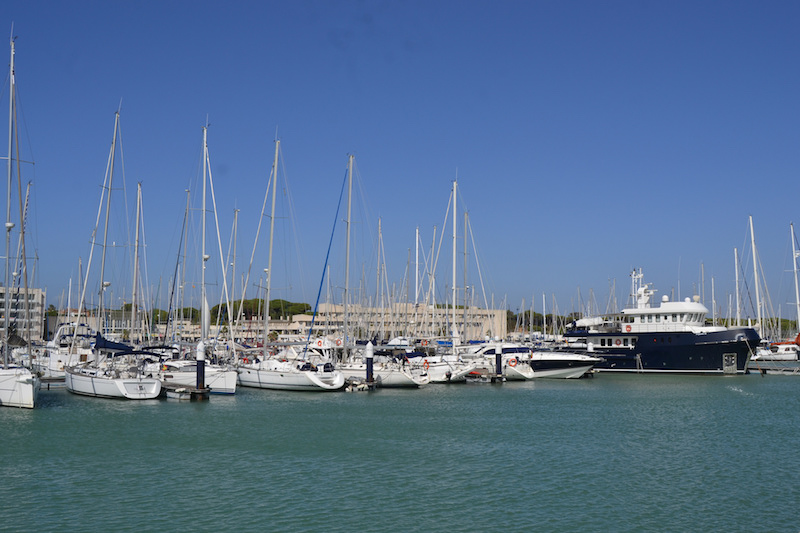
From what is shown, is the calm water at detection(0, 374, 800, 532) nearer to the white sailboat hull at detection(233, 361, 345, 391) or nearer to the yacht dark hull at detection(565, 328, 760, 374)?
the white sailboat hull at detection(233, 361, 345, 391)

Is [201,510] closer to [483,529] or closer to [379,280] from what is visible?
[483,529]

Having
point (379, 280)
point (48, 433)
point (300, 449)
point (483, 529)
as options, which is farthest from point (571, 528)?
point (379, 280)

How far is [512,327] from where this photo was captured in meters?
190

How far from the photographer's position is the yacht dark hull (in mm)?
60219

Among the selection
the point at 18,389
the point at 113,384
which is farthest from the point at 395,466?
the point at 113,384

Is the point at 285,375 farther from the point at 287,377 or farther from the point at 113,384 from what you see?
the point at 113,384

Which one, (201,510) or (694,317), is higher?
(694,317)

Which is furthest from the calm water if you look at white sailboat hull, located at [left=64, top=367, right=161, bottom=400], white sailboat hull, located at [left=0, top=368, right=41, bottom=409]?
white sailboat hull, located at [left=64, top=367, right=161, bottom=400]

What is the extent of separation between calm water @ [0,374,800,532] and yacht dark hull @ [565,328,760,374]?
2101 centimetres

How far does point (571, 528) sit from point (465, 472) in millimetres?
6063

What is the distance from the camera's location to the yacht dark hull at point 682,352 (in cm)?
6022

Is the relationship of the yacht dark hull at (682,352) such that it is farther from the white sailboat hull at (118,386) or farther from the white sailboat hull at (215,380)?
the white sailboat hull at (118,386)

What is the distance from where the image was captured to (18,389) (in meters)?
34.2

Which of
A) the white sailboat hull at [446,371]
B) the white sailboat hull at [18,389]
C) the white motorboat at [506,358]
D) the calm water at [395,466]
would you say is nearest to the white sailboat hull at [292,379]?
the calm water at [395,466]
